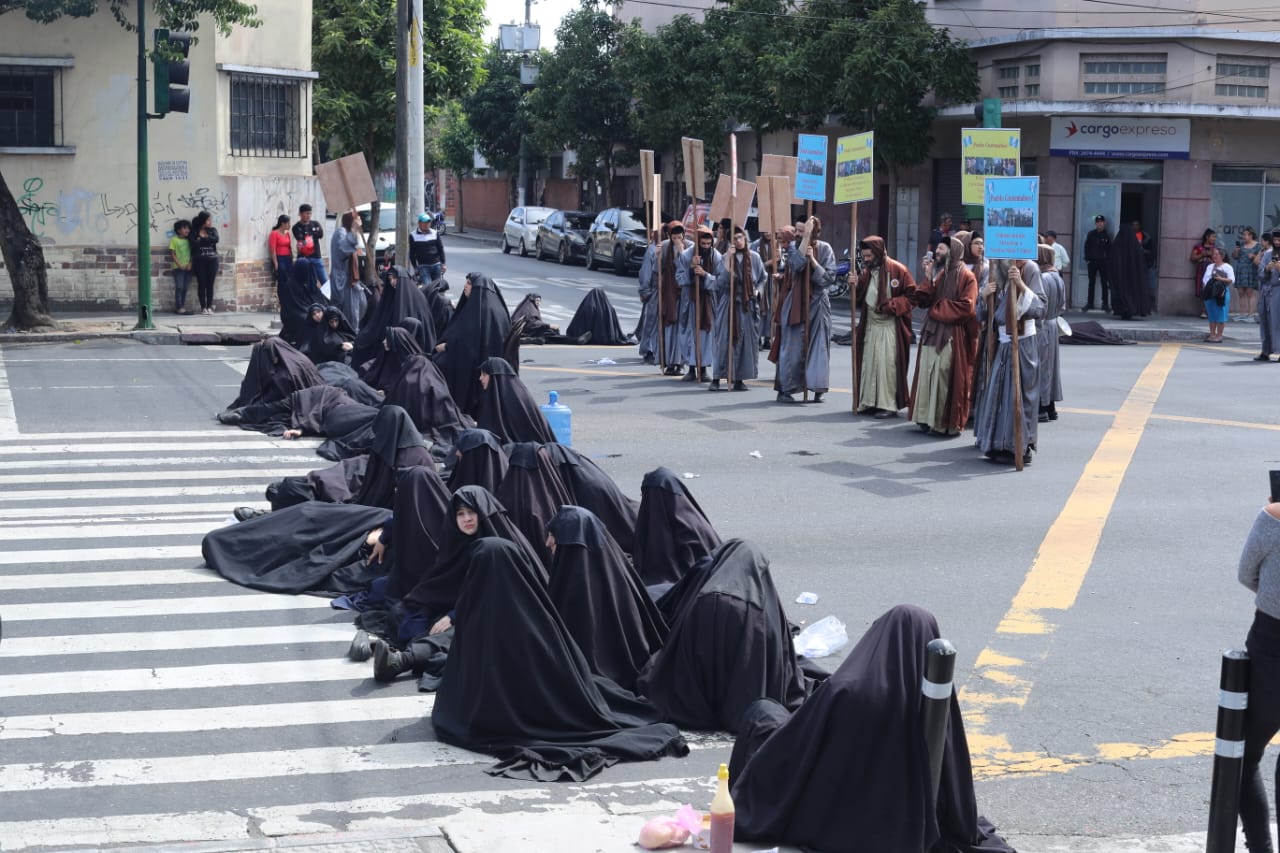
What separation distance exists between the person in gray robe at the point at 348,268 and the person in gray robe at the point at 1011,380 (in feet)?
30.6

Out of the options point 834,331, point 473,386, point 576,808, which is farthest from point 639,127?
point 576,808

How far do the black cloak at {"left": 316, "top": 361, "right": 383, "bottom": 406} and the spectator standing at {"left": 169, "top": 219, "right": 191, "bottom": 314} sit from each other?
26.6ft

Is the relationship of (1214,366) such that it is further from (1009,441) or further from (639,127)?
(639,127)

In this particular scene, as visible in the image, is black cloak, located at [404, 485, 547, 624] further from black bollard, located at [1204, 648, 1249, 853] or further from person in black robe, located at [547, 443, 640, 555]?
black bollard, located at [1204, 648, 1249, 853]

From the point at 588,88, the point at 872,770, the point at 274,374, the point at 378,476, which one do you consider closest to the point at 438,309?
the point at 274,374

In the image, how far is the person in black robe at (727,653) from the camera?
706cm

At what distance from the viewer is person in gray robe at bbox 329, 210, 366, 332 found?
21141 millimetres

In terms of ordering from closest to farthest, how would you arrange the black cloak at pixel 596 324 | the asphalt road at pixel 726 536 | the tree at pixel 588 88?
the asphalt road at pixel 726 536
the black cloak at pixel 596 324
the tree at pixel 588 88

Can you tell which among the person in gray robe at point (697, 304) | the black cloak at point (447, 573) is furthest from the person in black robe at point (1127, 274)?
the black cloak at point (447, 573)

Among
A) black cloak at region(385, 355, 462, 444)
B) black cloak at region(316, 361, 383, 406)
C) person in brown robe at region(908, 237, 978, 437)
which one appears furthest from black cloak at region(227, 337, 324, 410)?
person in brown robe at region(908, 237, 978, 437)

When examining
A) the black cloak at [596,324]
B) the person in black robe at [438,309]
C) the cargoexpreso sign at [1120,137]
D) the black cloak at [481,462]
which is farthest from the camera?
the cargoexpreso sign at [1120,137]

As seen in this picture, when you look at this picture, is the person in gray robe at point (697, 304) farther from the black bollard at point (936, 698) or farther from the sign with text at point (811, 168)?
the black bollard at point (936, 698)

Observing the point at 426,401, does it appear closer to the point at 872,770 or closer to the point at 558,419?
the point at 558,419

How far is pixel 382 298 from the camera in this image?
1919cm
